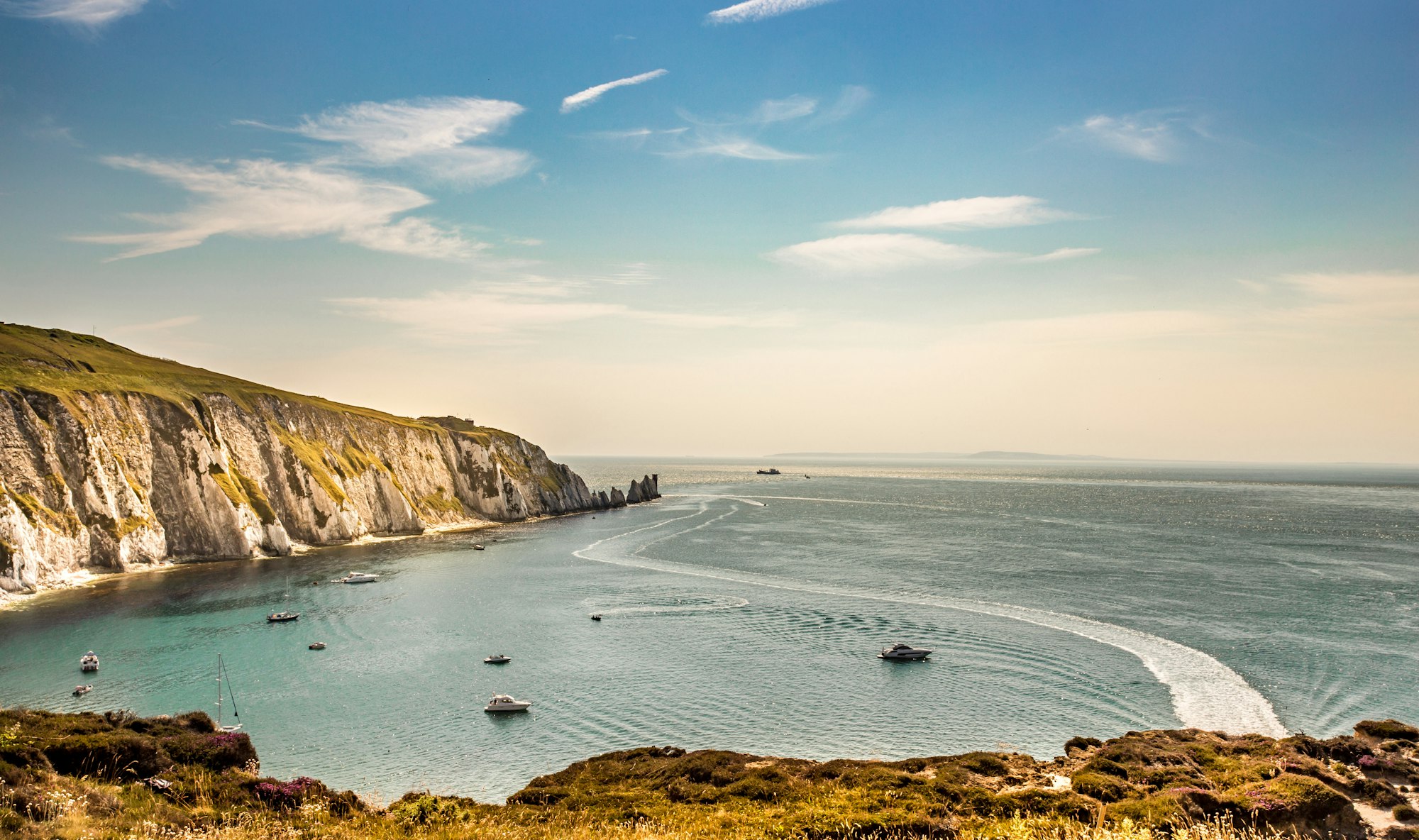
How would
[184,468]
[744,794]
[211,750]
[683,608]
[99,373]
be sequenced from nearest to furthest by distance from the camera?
[211,750], [744,794], [683,608], [184,468], [99,373]

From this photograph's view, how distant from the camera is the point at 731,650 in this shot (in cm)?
5128

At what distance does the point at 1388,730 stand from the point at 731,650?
34.4 meters

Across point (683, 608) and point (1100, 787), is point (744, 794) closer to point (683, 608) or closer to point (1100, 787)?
point (1100, 787)

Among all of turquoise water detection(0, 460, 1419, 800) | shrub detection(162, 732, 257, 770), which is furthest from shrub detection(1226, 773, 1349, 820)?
shrub detection(162, 732, 257, 770)

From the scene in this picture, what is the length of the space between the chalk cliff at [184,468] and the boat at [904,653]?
240 feet

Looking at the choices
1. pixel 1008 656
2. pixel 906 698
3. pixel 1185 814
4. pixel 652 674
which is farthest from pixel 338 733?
pixel 1008 656

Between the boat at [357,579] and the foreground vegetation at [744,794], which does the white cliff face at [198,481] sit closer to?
the boat at [357,579]

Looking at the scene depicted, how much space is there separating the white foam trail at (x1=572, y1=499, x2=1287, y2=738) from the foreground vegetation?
17.2ft

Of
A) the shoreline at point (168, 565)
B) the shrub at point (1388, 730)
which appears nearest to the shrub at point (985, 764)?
the shrub at point (1388, 730)

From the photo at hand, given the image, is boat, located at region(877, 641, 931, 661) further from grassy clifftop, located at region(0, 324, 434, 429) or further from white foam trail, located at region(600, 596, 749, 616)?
grassy clifftop, located at region(0, 324, 434, 429)

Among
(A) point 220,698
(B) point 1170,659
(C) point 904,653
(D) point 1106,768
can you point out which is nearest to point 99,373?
(A) point 220,698

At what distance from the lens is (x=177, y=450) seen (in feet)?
286

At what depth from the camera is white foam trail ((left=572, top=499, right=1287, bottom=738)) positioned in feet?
124

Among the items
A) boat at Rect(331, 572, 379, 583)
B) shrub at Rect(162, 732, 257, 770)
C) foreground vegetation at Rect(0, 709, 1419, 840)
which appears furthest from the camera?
boat at Rect(331, 572, 379, 583)
